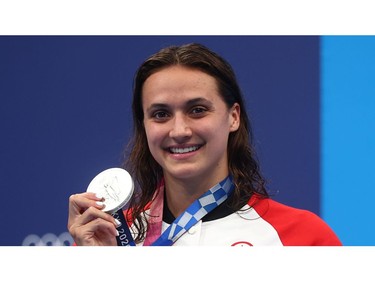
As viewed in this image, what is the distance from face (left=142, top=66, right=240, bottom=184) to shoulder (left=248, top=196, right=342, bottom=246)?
0.19 meters

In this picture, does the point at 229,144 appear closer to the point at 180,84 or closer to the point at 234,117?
the point at 234,117

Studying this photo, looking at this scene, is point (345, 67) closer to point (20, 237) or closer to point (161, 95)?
point (161, 95)

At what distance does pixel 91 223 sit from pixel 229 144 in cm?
51

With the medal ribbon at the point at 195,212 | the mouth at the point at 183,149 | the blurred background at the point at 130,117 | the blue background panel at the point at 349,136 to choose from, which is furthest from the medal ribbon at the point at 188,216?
the blue background panel at the point at 349,136

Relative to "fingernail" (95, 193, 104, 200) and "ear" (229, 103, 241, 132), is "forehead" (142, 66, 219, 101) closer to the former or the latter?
"ear" (229, 103, 241, 132)

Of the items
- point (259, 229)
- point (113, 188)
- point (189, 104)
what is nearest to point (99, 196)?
point (113, 188)

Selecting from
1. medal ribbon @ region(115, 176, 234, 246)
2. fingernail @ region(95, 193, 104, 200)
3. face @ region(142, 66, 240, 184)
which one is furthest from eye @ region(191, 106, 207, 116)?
fingernail @ region(95, 193, 104, 200)

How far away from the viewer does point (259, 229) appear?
6.01 feet

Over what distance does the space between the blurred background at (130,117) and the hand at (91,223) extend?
0.86 meters

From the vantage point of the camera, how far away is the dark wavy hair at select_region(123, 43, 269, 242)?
1885 millimetres

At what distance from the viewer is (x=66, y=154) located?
2686mm

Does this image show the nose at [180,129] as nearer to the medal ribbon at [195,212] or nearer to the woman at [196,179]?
the woman at [196,179]

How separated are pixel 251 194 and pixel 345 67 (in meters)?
0.96

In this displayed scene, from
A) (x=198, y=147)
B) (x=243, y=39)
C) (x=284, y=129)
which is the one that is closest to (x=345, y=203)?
(x=284, y=129)
